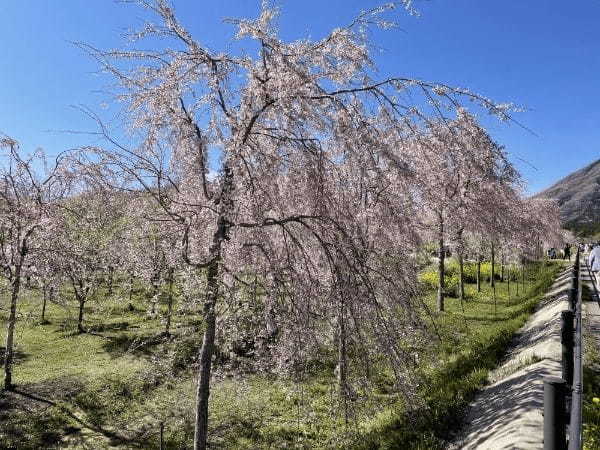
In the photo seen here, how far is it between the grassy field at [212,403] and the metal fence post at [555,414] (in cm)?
226

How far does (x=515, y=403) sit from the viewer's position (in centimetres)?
673

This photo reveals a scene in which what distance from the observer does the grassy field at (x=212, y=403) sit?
7152 mm

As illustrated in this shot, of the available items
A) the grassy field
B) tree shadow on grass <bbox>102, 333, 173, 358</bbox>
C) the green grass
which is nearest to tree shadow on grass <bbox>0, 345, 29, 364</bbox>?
the grassy field

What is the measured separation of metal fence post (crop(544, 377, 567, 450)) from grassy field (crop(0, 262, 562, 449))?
2.26m

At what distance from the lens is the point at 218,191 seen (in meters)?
4.91

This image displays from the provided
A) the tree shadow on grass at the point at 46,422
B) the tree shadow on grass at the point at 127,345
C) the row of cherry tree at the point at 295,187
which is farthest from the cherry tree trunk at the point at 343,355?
the tree shadow on grass at the point at 127,345

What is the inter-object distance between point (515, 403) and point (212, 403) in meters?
6.87

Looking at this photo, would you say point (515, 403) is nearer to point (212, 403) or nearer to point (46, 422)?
point (212, 403)

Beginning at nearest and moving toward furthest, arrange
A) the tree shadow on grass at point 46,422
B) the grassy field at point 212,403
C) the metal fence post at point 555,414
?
the metal fence post at point 555,414, the grassy field at point 212,403, the tree shadow on grass at point 46,422

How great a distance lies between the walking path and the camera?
568 centimetres

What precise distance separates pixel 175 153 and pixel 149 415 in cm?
741

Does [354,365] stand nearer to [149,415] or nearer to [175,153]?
[175,153]

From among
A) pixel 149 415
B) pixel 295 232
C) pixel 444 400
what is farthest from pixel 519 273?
pixel 295 232

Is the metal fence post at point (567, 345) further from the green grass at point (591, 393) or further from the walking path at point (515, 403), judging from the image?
the walking path at point (515, 403)
